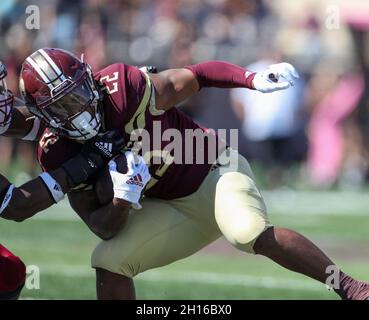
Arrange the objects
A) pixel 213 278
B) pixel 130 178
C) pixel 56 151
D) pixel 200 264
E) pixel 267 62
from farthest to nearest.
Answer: pixel 267 62 → pixel 200 264 → pixel 213 278 → pixel 56 151 → pixel 130 178

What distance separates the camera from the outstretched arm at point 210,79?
493 cm

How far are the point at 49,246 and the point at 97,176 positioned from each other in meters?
3.88

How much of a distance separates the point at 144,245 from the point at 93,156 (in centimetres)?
55

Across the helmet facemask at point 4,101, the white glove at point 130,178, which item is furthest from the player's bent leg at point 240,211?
the helmet facemask at point 4,101

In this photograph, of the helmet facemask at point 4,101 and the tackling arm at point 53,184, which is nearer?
the tackling arm at point 53,184

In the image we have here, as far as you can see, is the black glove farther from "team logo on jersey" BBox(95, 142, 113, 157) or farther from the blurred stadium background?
the blurred stadium background

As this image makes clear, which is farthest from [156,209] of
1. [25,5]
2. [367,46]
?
[367,46]

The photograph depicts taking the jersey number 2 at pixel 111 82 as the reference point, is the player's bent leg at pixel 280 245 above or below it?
below

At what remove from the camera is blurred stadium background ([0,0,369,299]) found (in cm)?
1188

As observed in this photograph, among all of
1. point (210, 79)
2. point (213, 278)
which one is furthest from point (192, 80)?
point (213, 278)

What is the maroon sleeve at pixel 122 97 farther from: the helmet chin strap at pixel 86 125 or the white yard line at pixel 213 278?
the white yard line at pixel 213 278

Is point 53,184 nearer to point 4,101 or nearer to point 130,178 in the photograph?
point 130,178

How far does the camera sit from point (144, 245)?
483 centimetres

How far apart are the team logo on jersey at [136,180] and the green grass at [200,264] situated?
1.70m
